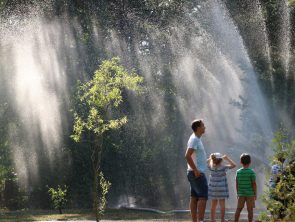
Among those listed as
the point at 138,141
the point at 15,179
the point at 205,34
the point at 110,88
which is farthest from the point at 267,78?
the point at 110,88

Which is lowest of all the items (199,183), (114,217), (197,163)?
(114,217)

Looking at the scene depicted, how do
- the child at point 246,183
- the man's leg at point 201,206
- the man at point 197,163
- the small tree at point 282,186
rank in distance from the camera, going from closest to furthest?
the small tree at point 282,186
the man at point 197,163
the man's leg at point 201,206
the child at point 246,183

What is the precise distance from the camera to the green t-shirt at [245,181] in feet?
38.0

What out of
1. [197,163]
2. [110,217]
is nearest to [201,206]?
[197,163]

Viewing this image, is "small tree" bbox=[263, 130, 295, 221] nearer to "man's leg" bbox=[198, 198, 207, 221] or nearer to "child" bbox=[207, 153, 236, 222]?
"man's leg" bbox=[198, 198, 207, 221]

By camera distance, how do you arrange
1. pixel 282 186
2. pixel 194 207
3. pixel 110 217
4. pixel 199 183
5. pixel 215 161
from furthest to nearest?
pixel 110 217 → pixel 215 161 → pixel 194 207 → pixel 199 183 → pixel 282 186

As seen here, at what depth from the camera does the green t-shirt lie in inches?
456

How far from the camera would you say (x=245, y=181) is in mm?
11633

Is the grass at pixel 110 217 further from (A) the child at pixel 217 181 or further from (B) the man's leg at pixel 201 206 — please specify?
(B) the man's leg at pixel 201 206

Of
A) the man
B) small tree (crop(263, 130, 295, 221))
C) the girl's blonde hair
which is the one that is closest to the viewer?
small tree (crop(263, 130, 295, 221))

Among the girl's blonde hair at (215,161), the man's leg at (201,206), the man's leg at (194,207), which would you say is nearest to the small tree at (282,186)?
the man's leg at (201,206)

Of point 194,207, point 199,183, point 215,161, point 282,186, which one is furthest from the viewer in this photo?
point 215,161

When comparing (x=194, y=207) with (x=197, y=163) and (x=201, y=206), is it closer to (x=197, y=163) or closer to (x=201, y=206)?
(x=201, y=206)

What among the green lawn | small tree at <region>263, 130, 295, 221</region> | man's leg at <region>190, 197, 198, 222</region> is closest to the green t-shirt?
man's leg at <region>190, 197, 198, 222</region>
